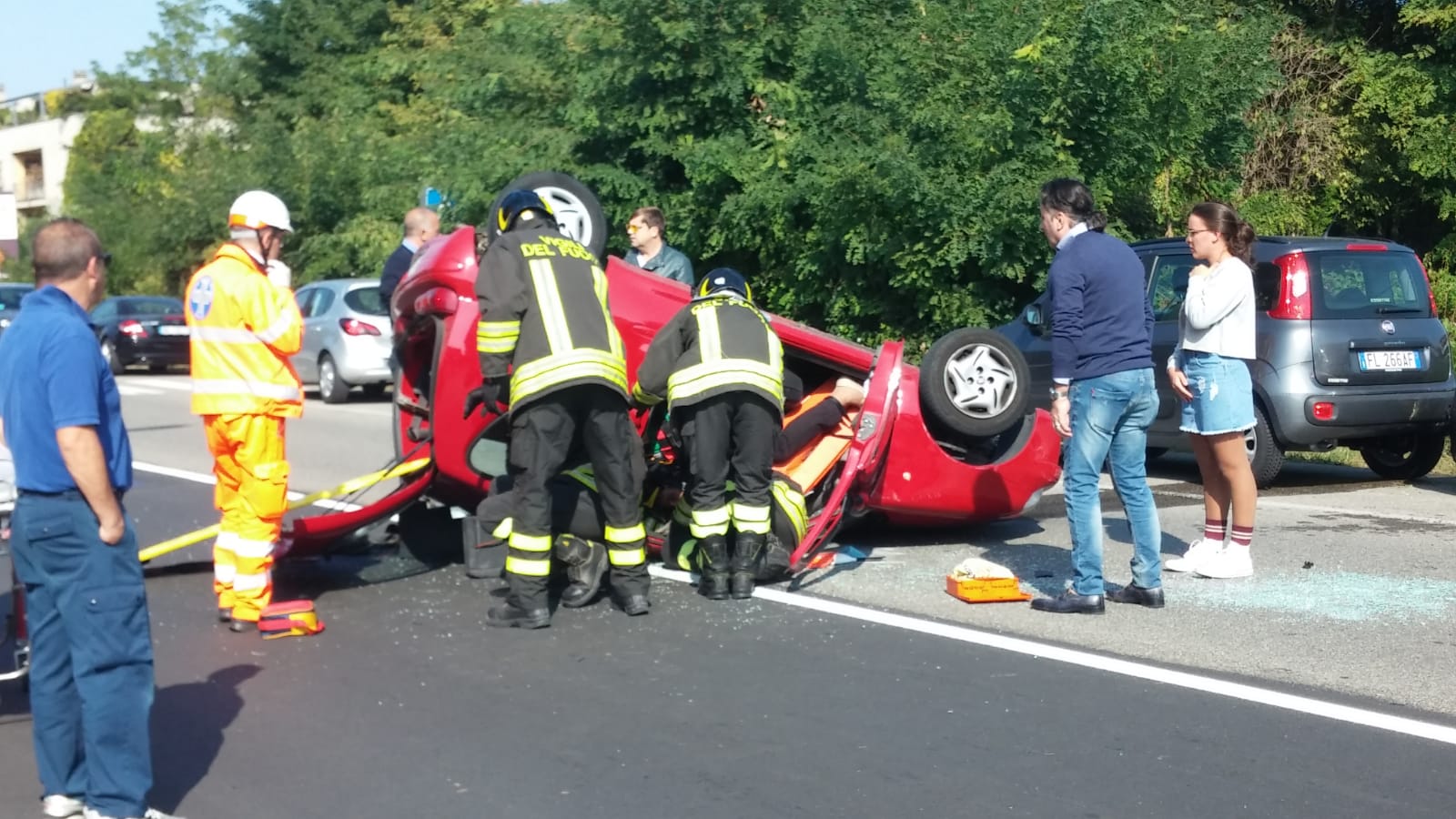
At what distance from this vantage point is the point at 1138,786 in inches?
181

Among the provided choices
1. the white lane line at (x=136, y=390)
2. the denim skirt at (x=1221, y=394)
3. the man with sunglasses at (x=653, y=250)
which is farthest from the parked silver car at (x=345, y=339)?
the denim skirt at (x=1221, y=394)

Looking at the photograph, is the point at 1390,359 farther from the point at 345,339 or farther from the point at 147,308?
the point at 147,308

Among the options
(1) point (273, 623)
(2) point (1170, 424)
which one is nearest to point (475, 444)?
(1) point (273, 623)

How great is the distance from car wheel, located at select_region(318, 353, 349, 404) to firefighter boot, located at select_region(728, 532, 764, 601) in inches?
540

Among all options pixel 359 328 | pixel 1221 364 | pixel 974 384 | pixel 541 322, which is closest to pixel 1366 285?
pixel 1221 364

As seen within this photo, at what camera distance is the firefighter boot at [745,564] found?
7.16m

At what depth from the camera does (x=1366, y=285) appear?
1064 cm

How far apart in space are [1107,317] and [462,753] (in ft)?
11.0

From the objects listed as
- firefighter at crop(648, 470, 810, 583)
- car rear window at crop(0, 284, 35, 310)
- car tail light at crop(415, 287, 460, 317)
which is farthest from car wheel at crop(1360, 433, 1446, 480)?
car rear window at crop(0, 284, 35, 310)

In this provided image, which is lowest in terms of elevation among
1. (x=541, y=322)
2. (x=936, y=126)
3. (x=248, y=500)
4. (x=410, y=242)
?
(x=248, y=500)

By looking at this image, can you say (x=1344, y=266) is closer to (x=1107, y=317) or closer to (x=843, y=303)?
(x=1107, y=317)

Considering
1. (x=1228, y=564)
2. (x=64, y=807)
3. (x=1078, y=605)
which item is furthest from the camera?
(x=1228, y=564)

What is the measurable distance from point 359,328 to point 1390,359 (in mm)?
13037

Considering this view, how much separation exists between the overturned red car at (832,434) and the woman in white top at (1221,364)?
93cm
